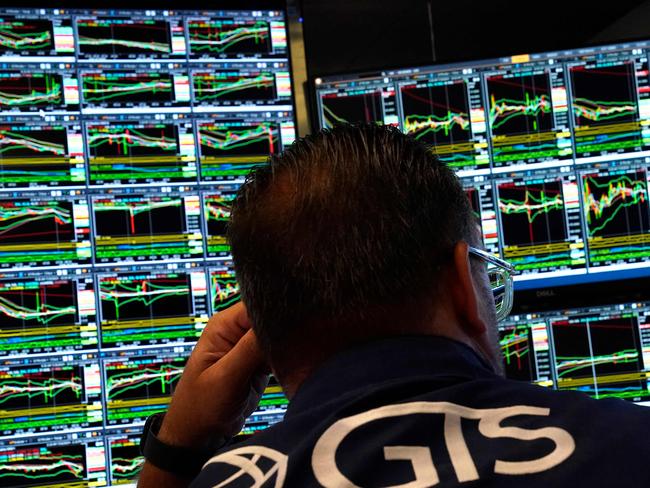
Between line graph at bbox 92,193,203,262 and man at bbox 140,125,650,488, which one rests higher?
line graph at bbox 92,193,203,262

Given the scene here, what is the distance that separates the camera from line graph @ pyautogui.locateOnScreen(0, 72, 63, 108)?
1.44m

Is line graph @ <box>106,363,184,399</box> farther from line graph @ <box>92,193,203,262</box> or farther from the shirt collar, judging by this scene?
the shirt collar

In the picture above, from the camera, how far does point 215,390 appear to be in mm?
902

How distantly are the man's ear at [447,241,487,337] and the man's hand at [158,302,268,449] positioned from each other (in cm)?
29

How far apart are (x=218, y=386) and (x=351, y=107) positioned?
785mm

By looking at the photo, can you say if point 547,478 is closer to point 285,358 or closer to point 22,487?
point 285,358

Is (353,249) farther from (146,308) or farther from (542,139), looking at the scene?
(542,139)

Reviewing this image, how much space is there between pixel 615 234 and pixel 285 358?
1.01 m

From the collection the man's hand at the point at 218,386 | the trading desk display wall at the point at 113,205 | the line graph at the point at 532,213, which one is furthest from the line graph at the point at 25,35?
the line graph at the point at 532,213

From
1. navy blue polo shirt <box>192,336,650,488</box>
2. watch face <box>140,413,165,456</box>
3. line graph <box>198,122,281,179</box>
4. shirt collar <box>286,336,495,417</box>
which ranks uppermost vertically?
line graph <box>198,122,281,179</box>

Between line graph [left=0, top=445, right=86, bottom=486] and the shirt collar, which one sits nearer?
the shirt collar

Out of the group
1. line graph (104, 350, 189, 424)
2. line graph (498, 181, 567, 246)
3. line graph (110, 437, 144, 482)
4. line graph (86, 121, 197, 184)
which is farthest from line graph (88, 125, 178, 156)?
line graph (498, 181, 567, 246)

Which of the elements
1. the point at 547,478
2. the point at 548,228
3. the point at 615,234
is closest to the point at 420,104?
the point at 548,228

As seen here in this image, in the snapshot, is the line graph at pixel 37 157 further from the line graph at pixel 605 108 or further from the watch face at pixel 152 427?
the line graph at pixel 605 108
